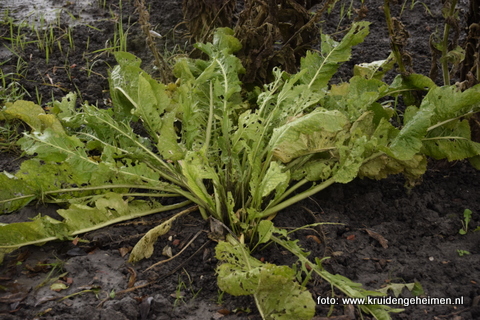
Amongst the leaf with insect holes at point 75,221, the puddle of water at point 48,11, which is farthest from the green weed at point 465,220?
the puddle of water at point 48,11

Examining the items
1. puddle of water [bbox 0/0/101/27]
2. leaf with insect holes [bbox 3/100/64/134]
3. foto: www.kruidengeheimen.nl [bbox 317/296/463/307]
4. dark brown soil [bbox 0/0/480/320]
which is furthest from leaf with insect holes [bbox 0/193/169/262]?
puddle of water [bbox 0/0/101/27]

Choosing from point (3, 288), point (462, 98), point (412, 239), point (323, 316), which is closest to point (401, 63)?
point (462, 98)

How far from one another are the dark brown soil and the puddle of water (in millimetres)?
1552

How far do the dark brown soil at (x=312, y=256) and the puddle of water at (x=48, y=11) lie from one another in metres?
1.55

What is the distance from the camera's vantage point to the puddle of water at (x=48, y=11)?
3946 mm

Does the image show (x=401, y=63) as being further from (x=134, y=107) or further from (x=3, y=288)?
(x=3, y=288)

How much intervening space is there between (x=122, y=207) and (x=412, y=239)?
1380 mm

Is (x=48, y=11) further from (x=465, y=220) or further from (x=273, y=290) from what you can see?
(x=465, y=220)

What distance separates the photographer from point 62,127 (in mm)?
2643

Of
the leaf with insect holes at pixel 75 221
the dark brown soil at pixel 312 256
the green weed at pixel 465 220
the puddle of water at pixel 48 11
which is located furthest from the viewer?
the puddle of water at pixel 48 11

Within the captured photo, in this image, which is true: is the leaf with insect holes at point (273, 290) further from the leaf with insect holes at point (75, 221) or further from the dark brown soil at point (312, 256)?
the leaf with insect holes at point (75, 221)

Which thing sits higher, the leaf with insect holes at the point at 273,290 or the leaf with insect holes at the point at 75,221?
the leaf with insect holes at the point at 273,290

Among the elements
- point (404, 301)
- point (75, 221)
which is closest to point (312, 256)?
point (404, 301)

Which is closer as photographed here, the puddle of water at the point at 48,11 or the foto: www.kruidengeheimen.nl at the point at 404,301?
the foto: www.kruidengeheimen.nl at the point at 404,301
